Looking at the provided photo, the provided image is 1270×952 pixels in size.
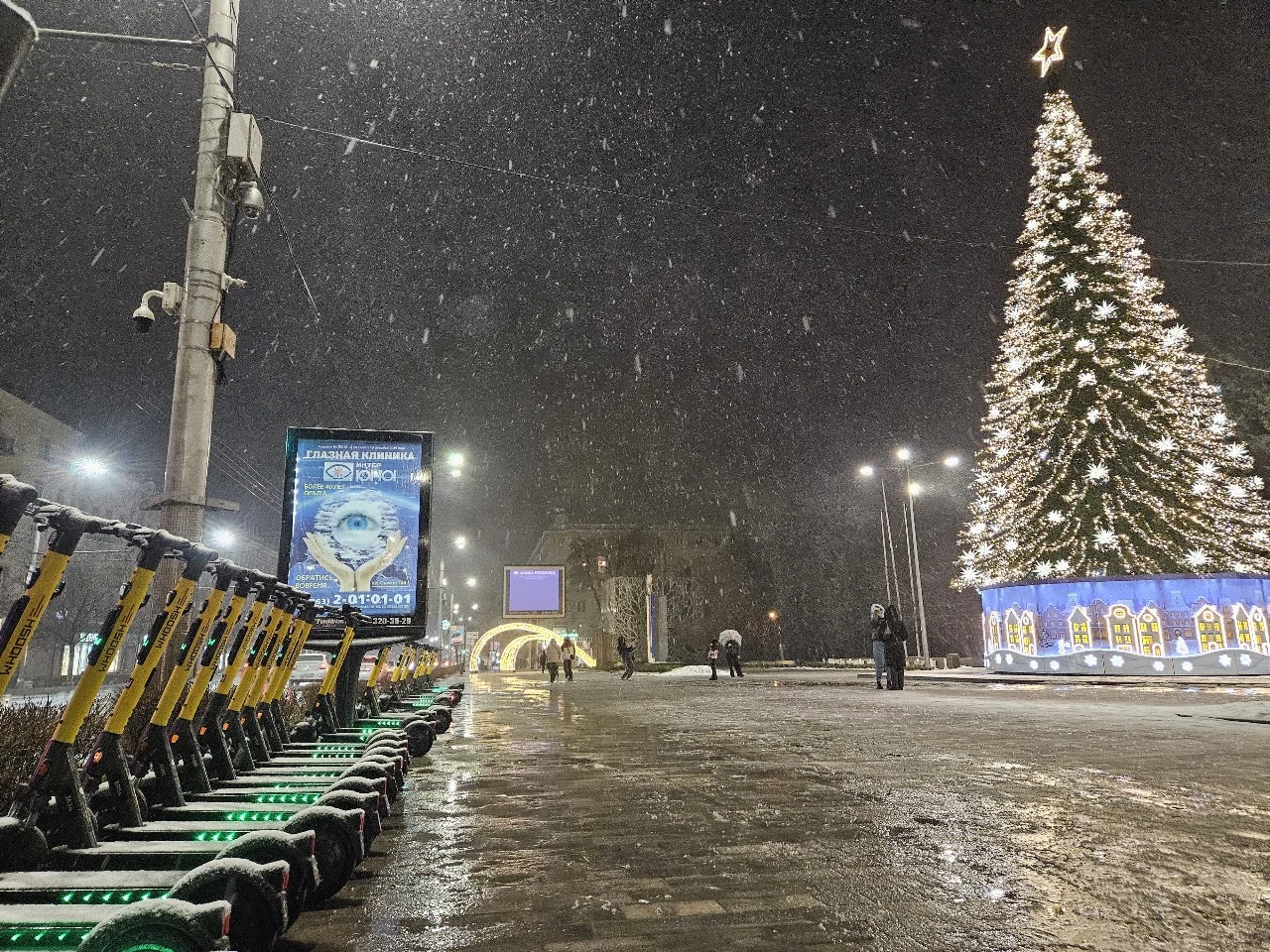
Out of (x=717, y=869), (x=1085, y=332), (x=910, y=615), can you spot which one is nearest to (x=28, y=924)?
(x=717, y=869)

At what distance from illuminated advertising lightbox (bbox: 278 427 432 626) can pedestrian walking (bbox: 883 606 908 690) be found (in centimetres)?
1360

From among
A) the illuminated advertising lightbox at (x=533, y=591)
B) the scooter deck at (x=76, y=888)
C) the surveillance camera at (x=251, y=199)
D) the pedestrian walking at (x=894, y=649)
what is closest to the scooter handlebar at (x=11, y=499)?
the scooter deck at (x=76, y=888)

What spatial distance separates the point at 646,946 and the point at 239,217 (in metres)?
8.60

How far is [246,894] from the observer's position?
2.55 meters

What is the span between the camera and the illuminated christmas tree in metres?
24.7

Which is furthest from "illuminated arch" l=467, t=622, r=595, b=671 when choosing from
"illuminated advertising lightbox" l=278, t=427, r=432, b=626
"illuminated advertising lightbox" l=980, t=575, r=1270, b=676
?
"illuminated advertising lightbox" l=278, t=427, r=432, b=626

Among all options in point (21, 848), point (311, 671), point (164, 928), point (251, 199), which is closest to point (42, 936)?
point (164, 928)

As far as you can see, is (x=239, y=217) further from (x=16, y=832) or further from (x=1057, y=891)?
(x=1057, y=891)

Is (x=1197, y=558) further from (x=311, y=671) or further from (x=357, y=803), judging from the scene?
(x=311, y=671)

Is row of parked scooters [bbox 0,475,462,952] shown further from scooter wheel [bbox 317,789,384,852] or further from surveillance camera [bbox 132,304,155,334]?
surveillance camera [bbox 132,304,155,334]

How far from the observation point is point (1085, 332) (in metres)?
25.8

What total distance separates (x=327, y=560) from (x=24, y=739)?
4.64 meters

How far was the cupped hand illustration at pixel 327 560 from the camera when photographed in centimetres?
1037

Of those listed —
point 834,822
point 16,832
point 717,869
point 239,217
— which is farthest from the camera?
point 239,217
